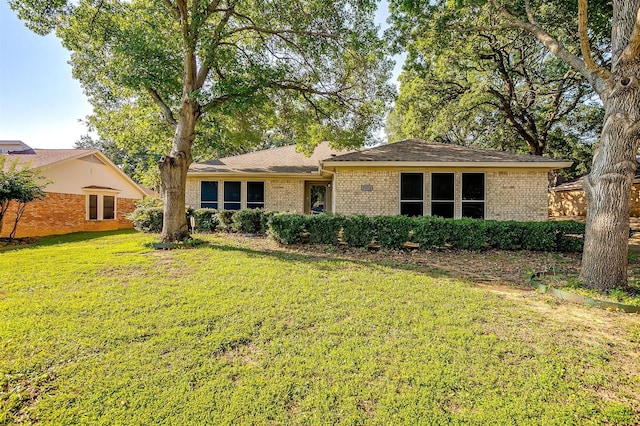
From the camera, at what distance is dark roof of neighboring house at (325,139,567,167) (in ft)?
36.2

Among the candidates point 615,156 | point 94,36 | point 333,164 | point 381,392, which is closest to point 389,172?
point 333,164

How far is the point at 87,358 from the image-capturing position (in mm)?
3123

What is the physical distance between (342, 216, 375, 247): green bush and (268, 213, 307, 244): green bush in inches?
53.8

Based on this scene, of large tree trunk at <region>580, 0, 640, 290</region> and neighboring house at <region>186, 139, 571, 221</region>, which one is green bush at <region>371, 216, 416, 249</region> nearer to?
neighboring house at <region>186, 139, 571, 221</region>

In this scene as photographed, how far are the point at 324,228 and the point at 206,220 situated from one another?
255 inches

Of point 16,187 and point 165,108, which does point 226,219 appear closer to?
point 165,108

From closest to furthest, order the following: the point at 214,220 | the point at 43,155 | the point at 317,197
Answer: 1. the point at 214,220
2. the point at 43,155
3. the point at 317,197

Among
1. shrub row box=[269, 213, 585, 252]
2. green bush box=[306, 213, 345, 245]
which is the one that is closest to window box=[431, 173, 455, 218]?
shrub row box=[269, 213, 585, 252]

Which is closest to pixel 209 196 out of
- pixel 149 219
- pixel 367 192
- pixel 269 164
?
pixel 149 219

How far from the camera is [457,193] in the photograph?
11.7 m

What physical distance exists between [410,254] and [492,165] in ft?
17.6

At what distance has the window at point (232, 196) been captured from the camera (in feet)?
50.7

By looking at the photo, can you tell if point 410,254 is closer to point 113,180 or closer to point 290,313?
point 290,313

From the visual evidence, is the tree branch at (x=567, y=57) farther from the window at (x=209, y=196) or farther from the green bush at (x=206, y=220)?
the window at (x=209, y=196)
